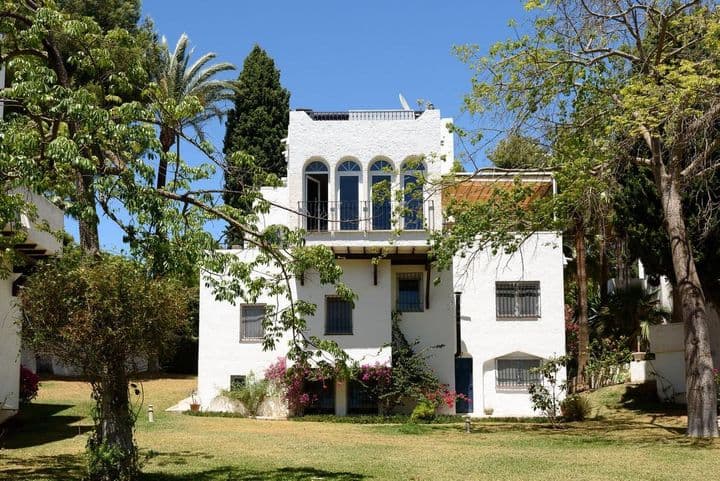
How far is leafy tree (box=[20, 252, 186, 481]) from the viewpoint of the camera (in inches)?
440

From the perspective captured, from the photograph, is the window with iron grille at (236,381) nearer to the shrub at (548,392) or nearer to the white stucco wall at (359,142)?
the white stucco wall at (359,142)

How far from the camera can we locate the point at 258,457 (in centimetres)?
1709

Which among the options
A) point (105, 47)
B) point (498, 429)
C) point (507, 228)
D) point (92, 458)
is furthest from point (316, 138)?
point (92, 458)

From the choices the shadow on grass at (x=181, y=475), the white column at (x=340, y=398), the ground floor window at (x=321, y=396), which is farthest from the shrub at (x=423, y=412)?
the shadow on grass at (x=181, y=475)

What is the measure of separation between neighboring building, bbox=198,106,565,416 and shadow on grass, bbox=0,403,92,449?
18.9ft

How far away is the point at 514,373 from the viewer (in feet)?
101

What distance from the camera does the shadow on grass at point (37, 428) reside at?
1939cm

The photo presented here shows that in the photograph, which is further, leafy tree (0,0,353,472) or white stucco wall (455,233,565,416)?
white stucco wall (455,233,565,416)

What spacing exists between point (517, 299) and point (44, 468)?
19462 mm

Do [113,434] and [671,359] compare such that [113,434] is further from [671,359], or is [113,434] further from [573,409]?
[671,359]

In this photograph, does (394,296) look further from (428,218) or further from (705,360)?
(705,360)

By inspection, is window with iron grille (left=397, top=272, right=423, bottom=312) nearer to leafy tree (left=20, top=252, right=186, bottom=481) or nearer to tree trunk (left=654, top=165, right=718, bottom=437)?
tree trunk (left=654, top=165, right=718, bottom=437)

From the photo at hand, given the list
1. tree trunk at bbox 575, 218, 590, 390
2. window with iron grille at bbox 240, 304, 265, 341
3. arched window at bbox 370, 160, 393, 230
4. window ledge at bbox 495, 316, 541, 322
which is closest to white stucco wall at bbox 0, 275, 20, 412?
window with iron grille at bbox 240, 304, 265, 341

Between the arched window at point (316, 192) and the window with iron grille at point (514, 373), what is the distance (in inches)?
320
